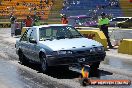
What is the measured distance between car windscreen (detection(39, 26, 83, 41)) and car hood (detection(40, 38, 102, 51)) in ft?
1.41

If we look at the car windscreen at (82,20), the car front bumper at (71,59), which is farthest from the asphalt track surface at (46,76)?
the car windscreen at (82,20)

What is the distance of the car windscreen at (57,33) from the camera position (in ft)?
38.7

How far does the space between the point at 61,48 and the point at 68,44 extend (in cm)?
31

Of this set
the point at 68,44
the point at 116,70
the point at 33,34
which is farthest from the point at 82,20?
the point at 68,44

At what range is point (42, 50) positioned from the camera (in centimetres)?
1120

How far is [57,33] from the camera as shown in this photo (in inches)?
471

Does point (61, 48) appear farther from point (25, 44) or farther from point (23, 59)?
point (23, 59)

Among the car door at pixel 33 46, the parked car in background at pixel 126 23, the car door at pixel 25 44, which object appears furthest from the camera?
the parked car in background at pixel 126 23

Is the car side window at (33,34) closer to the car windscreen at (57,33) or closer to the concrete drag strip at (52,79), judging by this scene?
the car windscreen at (57,33)

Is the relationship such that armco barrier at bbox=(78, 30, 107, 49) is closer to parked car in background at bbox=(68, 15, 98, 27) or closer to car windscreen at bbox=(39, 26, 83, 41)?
car windscreen at bbox=(39, 26, 83, 41)

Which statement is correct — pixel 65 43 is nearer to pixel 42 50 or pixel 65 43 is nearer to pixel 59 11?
pixel 42 50

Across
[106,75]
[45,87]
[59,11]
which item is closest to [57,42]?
[106,75]

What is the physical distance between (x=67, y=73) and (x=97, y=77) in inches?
57.3

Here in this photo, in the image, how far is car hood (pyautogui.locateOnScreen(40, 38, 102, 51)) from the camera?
10625 mm
